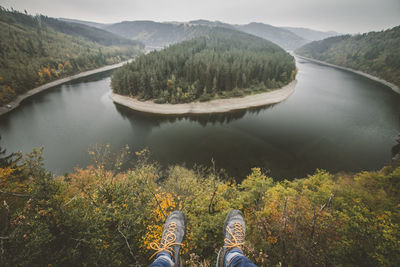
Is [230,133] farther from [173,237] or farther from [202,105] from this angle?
[173,237]

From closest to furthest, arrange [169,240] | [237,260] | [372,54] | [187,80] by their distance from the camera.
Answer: [237,260], [169,240], [187,80], [372,54]

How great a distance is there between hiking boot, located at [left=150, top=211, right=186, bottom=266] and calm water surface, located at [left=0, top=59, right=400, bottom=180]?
1852cm

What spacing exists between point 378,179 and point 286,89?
56801 mm

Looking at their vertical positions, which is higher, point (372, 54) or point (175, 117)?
point (372, 54)

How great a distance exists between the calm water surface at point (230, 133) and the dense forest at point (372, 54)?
4649 cm

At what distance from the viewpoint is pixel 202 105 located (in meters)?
47.0

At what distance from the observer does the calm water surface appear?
26375 millimetres

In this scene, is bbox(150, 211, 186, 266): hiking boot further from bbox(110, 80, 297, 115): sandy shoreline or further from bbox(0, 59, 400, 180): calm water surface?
bbox(110, 80, 297, 115): sandy shoreline

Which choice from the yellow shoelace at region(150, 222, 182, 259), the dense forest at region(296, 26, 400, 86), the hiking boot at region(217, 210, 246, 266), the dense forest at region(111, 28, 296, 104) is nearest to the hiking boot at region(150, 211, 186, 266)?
the yellow shoelace at region(150, 222, 182, 259)

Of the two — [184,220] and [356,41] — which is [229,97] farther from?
[356,41]

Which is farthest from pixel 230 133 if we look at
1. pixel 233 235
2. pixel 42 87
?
pixel 42 87

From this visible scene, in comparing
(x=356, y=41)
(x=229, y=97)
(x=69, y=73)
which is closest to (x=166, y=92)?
(x=229, y=97)

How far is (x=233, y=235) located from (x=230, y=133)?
30.5 metres

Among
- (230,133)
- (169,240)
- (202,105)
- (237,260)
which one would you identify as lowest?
(230,133)
